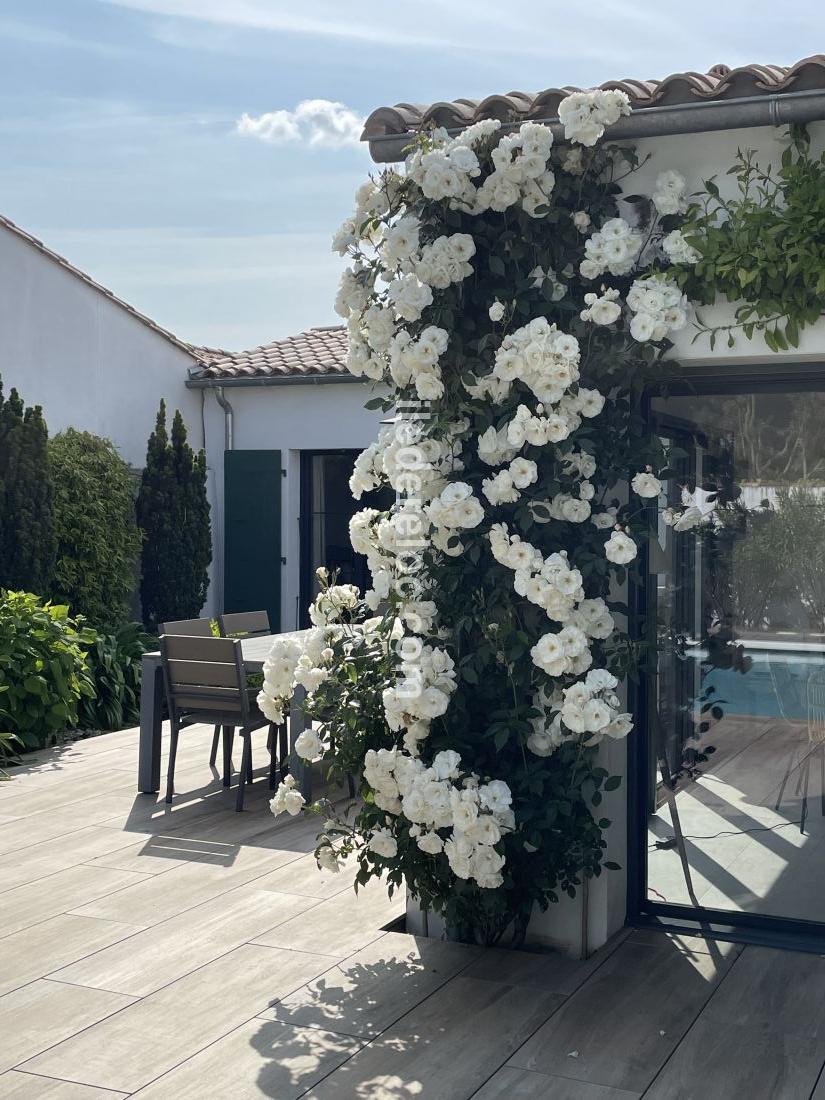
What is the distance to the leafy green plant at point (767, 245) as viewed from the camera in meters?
3.74

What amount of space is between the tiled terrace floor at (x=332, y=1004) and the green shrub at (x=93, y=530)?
191 inches

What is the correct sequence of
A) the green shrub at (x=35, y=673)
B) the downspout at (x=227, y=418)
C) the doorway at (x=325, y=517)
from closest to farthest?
1. the green shrub at (x=35, y=673)
2. the doorway at (x=325, y=517)
3. the downspout at (x=227, y=418)

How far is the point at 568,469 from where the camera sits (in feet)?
13.0

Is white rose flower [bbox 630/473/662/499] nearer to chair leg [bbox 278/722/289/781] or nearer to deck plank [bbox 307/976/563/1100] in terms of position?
deck plank [bbox 307/976/563/1100]

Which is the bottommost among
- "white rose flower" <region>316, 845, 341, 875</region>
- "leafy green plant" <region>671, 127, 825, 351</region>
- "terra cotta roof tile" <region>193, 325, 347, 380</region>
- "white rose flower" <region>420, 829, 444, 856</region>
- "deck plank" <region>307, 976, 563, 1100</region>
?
"deck plank" <region>307, 976, 563, 1100</region>

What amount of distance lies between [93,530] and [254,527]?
6.82 ft

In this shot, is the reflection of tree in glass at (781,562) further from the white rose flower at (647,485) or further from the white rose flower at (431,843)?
the white rose flower at (431,843)

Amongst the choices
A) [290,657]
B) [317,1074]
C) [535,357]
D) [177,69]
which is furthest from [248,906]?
[177,69]

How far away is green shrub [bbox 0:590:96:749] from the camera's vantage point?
779cm

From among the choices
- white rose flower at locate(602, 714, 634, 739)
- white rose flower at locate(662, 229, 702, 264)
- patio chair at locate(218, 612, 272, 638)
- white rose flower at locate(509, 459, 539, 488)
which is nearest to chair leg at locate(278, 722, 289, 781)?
patio chair at locate(218, 612, 272, 638)

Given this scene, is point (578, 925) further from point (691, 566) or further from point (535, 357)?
point (535, 357)

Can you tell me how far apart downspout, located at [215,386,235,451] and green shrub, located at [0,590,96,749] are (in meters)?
4.29

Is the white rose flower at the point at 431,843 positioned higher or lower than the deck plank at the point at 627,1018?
higher

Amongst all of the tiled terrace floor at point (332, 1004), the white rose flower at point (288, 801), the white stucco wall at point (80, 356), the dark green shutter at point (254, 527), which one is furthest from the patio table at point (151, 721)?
the dark green shutter at point (254, 527)
